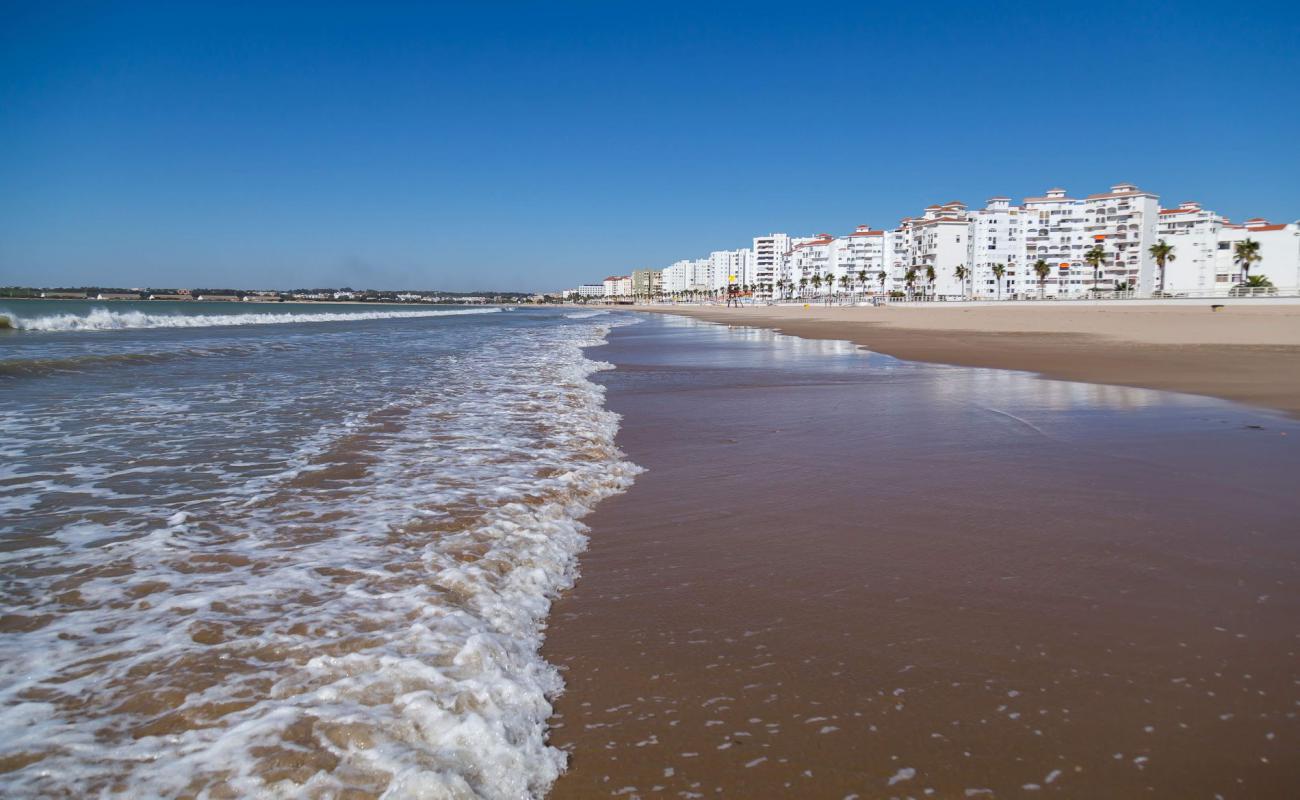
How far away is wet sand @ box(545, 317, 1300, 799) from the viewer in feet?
7.05

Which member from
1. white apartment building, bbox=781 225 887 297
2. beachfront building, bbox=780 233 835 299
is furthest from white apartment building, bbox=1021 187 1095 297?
beachfront building, bbox=780 233 835 299

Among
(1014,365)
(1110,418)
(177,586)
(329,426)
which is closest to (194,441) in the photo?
(329,426)

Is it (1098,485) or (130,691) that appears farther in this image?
(1098,485)

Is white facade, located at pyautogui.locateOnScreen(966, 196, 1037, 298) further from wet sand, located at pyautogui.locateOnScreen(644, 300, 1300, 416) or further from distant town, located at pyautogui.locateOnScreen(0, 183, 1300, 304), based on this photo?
wet sand, located at pyautogui.locateOnScreen(644, 300, 1300, 416)

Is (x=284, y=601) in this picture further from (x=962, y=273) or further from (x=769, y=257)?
(x=769, y=257)

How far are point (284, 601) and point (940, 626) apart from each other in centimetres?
291

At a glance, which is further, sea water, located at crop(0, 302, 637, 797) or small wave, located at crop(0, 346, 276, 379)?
small wave, located at crop(0, 346, 276, 379)

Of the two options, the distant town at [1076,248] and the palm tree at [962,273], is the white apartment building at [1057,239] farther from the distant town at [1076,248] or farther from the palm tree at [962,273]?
the palm tree at [962,273]

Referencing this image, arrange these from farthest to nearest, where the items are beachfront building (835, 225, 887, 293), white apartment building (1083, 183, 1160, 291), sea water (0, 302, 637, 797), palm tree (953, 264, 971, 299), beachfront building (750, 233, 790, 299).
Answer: beachfront building (750, 233, 790, 299), beachfront building (835, 225, 887, 293), palm tree (953, 264, 971, 299), white apartment building (1083, 183, 1160, 291), sea water (0, 302, 637, 797)

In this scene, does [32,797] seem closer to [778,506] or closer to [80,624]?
[80,624]

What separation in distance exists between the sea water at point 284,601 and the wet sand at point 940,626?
0.34m

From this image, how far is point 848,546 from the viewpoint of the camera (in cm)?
405

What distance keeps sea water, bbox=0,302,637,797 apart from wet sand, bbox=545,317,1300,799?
13.5 inches

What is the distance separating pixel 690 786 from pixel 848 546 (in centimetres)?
225
